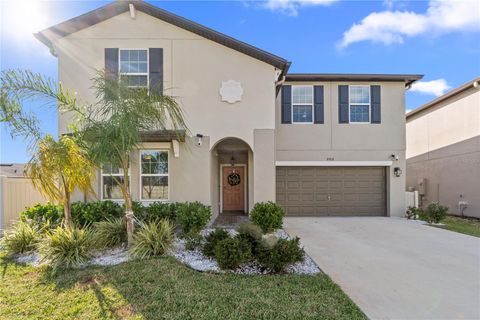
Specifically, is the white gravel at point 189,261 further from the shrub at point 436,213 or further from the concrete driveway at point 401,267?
the shrub at point 436,213

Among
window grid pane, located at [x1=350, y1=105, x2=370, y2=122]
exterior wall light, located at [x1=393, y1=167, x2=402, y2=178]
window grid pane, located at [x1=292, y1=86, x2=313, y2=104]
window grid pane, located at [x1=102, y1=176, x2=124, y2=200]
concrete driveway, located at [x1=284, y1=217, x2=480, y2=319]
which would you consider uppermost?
window grid pane, located at [x1=292, y1=86, x2=313, y2=104]

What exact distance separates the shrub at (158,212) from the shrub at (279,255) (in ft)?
12.3

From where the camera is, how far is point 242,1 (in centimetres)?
918

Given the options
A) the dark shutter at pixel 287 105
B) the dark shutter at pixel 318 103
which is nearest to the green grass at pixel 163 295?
the dark shutter at pixel 287 105

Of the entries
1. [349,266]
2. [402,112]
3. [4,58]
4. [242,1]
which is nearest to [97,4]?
[4,58]

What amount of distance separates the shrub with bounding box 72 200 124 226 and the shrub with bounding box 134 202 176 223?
0.65 meters

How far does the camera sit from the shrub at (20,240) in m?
6.29

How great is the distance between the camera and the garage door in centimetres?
1212

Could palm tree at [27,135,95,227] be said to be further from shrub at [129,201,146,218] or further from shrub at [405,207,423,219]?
shrub at [405,207,423,219]

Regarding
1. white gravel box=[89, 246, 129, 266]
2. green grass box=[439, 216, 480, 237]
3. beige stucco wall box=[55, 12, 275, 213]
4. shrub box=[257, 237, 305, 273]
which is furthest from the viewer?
green grass box=[439, 216, 480, 237]

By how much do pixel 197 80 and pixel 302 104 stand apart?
5.51m

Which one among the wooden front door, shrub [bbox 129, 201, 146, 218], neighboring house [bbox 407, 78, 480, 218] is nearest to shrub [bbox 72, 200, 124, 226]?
shrub [bbox 129, 201, 146, 218]

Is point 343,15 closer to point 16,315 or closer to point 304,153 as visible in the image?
point 304,153

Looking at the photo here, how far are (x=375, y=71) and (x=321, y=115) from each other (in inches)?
127
